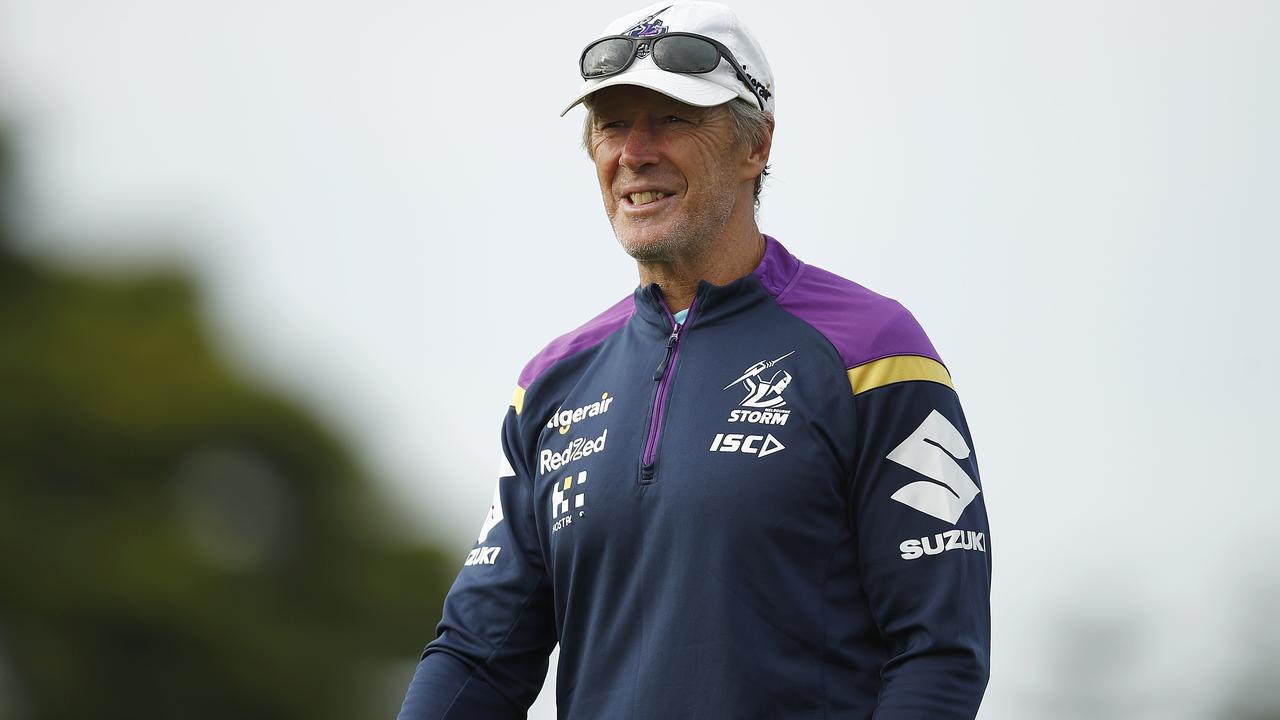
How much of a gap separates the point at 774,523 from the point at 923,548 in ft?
1.03

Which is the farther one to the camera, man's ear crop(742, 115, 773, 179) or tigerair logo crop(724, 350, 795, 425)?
man's ear crop(742, 115, 773, 179)

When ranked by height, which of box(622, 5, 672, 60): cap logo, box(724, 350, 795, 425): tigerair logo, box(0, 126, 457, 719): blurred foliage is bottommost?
box(0, 126, 457, 719): blurred foliage

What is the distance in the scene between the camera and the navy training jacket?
381cm

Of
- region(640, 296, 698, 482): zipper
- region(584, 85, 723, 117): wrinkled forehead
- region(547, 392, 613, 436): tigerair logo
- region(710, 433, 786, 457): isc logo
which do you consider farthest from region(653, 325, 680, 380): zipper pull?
region(584, 85, 723, 117): wrinkled forehead

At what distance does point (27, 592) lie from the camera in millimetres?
24047

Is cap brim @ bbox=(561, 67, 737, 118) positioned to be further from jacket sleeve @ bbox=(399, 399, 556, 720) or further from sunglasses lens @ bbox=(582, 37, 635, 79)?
jacket sleeve @ bbox=(399, 399, 556, 720)

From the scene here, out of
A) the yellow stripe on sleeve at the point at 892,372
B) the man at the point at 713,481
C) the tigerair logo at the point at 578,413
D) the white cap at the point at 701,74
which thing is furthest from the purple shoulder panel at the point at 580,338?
the yellow stripe on sleeve at the point at 892,372

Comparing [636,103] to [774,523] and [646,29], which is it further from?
[774,523]

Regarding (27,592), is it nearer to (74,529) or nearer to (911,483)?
(74,529)

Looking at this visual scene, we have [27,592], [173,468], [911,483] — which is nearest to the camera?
[911,483]

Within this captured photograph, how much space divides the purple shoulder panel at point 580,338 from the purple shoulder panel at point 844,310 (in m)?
0.39

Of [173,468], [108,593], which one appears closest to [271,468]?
[173,468]

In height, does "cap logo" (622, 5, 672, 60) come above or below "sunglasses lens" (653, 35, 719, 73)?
above

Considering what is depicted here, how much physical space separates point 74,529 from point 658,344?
22529 mm
